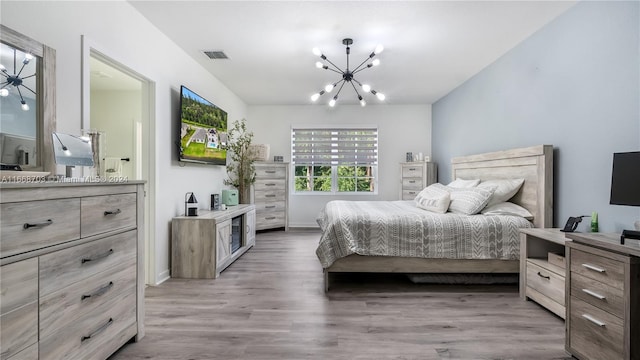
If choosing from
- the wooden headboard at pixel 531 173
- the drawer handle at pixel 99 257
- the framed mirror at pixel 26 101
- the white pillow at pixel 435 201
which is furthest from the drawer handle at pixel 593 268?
the framed mirror at pixel 26 101

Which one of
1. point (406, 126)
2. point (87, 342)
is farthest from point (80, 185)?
point (406, 126)

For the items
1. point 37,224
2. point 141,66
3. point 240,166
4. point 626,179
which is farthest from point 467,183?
point 37,224

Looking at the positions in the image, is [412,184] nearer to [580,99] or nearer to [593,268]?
[580,99]

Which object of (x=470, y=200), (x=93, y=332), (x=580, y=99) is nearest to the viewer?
(x=93, y=332)

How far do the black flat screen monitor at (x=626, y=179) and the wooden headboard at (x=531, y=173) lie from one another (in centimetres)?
110

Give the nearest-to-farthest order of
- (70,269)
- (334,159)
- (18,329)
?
(18,329) → (70,269) → (334,159)

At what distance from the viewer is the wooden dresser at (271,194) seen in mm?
5984

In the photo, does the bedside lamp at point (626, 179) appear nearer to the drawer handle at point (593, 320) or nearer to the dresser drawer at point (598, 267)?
the dresser drawer at point (598, 267)

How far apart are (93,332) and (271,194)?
4.50m

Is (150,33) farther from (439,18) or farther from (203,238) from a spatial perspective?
(439,18)

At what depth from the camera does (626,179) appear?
1.85 metres

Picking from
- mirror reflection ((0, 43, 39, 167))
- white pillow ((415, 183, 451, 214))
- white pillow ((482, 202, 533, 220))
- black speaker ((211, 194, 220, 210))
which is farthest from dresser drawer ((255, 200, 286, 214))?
mirror reflection ((0, 43, 39, 167))

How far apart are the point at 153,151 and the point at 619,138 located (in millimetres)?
3803

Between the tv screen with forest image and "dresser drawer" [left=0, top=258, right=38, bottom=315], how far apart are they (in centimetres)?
231
